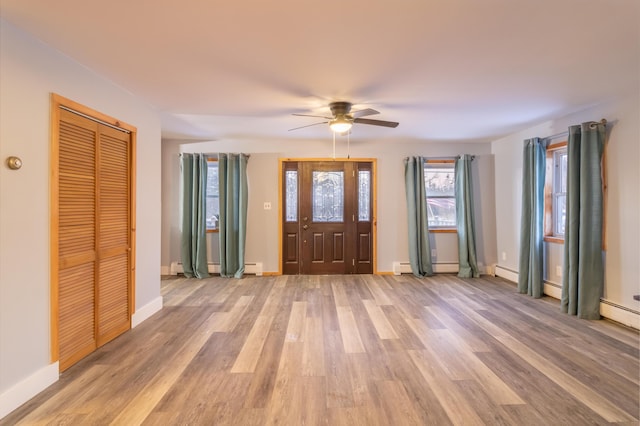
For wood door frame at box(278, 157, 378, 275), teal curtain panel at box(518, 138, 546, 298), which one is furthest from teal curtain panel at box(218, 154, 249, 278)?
teal curtain panel at box(518, 138, 546, 298)

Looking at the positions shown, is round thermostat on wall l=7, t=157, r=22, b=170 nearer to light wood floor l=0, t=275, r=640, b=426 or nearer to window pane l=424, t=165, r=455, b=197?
light wood floor l=0, t=275, r=640, b=426

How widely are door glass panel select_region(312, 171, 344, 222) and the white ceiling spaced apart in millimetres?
2054

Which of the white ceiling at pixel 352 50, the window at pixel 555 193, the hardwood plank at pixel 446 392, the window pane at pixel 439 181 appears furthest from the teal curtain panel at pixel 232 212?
the window at pixel 555 193

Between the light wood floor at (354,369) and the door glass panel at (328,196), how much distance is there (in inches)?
77.2

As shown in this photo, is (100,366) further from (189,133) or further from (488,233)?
(488,233)

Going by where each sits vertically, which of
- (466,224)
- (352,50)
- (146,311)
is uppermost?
(352,50)

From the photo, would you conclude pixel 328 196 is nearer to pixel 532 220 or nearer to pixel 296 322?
pixel 296 322

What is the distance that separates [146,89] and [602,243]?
497cm

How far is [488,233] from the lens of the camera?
217 inches

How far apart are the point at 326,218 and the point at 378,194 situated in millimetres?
1031

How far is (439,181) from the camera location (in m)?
5.63

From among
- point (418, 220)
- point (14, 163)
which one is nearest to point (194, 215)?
point (14, 163)

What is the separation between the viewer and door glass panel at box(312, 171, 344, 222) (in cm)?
549

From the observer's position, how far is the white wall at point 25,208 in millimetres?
1834
